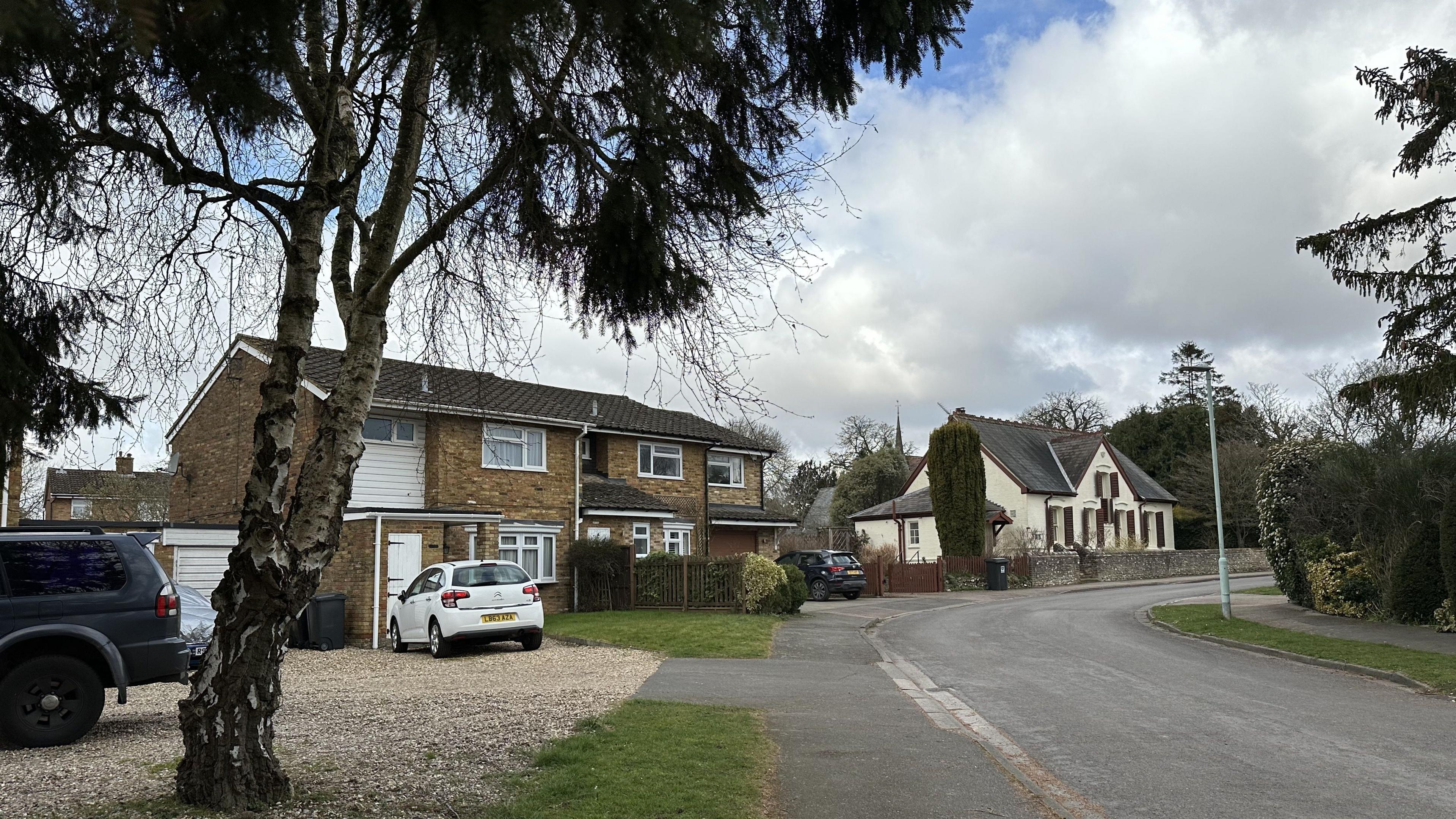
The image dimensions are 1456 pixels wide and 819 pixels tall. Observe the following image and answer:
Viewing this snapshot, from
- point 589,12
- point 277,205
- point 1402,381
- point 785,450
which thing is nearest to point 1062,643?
point 1402,381

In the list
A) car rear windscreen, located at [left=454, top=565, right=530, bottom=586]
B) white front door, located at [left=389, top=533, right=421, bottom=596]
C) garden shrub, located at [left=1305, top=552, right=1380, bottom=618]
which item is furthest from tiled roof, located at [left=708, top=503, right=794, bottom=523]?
garden shrub, located at [left=1305, top=552, right=1380, bottom=618]

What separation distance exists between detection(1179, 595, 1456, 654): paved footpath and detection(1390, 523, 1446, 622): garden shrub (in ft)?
1.25

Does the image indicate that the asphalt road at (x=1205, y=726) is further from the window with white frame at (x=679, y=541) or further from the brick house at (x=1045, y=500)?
the brick house at (x=1045, y=500)

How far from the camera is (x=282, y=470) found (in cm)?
592

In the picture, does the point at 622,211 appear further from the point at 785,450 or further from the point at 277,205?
the point at 785,450

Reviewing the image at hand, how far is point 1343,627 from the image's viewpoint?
64.3ft

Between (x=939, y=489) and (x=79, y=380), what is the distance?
38018 millimetres

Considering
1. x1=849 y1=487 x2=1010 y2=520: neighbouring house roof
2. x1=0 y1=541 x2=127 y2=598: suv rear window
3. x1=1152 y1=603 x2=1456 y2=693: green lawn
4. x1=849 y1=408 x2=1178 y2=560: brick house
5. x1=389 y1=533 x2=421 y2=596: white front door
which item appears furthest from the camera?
x1=849 y1=408 x2=1178 y2=560: brick house

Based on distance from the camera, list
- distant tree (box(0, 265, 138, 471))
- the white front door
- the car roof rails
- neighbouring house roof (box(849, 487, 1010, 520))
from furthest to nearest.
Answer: neighbouring house roof (box(849, 487, 1010, 520)) → the white front door → the car roof rails → distant tree (box(0, 265, 138, 471))

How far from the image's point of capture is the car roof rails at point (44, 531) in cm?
888

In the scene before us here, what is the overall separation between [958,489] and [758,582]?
64.4ft

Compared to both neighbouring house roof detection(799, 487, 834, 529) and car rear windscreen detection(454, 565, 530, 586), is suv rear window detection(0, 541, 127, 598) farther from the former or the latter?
neighbouring house roof detection(799, 487, 834, 529)

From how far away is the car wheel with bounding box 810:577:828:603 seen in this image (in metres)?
30.9

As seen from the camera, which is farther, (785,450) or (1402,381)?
(785,450)
